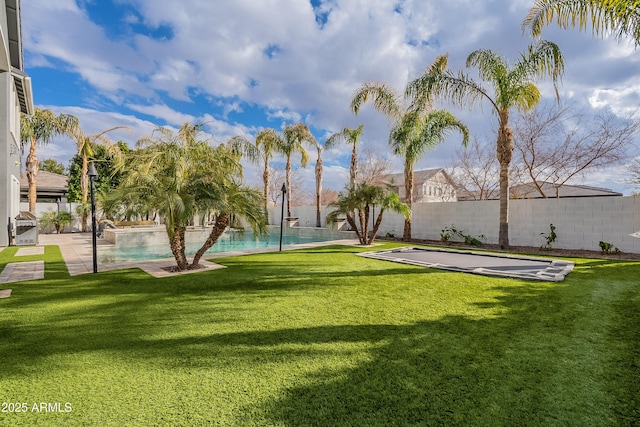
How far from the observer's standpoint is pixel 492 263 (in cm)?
895

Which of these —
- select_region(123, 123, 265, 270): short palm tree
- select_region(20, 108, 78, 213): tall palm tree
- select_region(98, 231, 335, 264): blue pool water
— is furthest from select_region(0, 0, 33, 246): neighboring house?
select_region(123, 123, 265, 270): short palm tree

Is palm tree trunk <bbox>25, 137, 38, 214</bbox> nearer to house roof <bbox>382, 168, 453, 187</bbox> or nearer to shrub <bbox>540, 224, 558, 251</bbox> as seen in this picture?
shrub <bbox>540, 224, 558, 251</bbox>

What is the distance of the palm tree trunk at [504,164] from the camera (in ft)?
39.3

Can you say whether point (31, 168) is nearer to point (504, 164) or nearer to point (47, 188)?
point (47, 188)

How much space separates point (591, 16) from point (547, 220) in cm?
771

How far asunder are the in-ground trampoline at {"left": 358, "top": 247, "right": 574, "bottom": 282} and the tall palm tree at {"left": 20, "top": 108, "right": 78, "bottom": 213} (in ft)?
66.4

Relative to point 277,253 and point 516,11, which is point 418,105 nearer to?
point 516,11

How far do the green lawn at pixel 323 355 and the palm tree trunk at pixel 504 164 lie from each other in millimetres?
6117

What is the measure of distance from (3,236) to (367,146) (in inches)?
1279

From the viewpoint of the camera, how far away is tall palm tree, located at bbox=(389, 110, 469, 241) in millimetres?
14453

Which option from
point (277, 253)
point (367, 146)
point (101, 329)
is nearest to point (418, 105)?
point (277, 253)

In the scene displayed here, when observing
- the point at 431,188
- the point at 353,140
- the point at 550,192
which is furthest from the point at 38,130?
the point at 550,192

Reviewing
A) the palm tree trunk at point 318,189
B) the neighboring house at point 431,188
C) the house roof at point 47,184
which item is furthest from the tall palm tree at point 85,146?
the neighboring house at point 431,188

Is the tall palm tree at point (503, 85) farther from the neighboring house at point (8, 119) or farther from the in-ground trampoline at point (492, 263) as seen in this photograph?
the neighboring house at point (8, 119)
